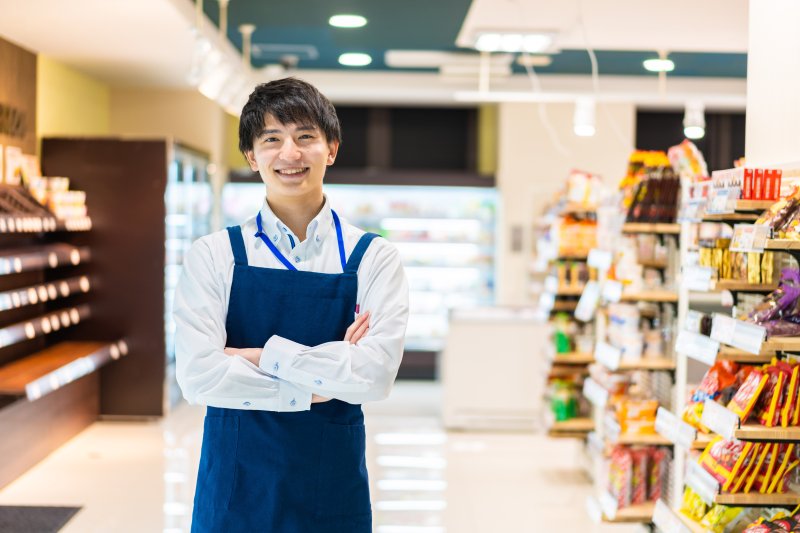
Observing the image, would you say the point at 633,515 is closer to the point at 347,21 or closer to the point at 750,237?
the point at 750,237

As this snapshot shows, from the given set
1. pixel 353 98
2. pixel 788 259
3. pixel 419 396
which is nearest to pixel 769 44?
pixel 788 259

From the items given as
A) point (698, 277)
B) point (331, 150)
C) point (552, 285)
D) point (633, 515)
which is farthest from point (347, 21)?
point (331, 150)

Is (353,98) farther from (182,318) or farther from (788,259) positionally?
(182,318)

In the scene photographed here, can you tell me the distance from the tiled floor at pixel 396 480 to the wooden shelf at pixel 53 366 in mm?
593

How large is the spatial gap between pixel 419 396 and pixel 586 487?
357cm

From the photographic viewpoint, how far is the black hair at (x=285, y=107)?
2.09 m

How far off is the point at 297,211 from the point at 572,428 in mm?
4574

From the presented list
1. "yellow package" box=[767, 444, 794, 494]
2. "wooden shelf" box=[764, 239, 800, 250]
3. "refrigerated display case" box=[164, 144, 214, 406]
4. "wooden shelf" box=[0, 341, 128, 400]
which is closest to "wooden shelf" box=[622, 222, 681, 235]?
"yellow package" box=[767, 444, 794, 494]

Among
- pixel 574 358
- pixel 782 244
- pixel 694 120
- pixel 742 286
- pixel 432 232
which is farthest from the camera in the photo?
pixel 432 232

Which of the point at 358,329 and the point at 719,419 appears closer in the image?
the point at 358,329

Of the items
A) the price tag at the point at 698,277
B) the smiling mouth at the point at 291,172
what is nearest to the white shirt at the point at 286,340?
the smiling mouth at the point at 291,172

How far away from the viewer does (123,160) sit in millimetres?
7758

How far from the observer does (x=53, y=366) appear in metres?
6.37

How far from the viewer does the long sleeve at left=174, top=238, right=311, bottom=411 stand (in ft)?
6.64
